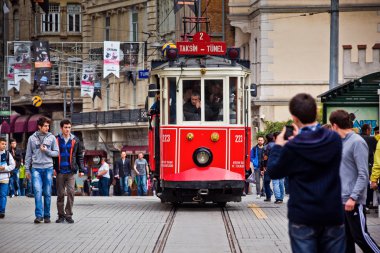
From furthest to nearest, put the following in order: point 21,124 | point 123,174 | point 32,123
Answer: point 21,124 → point 32,123 → point 123,174

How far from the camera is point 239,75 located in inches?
950

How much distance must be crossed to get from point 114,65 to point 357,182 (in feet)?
127

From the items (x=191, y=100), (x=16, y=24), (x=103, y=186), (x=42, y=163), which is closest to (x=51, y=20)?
(x=16, y=24)

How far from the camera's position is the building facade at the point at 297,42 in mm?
45219

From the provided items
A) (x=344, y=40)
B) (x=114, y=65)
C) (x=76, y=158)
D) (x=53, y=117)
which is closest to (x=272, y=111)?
(x=344, y=40)

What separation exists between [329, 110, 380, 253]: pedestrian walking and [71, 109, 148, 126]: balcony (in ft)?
155

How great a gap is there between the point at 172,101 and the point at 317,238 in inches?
583

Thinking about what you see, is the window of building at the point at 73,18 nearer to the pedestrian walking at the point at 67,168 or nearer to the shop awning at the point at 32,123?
the shop awning at the point at 32,123

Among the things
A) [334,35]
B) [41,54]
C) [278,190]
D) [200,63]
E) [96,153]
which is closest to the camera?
[200,63]

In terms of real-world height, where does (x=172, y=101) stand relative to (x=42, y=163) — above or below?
above

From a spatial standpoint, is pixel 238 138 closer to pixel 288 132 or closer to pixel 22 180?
pixel 288 132

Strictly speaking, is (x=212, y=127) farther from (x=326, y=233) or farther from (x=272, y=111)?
(x=272, y=111)

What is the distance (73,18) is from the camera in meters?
77.6

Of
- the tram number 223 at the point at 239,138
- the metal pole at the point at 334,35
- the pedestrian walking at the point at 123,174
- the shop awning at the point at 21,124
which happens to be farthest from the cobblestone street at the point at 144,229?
the shop awning at the point at 21,124
